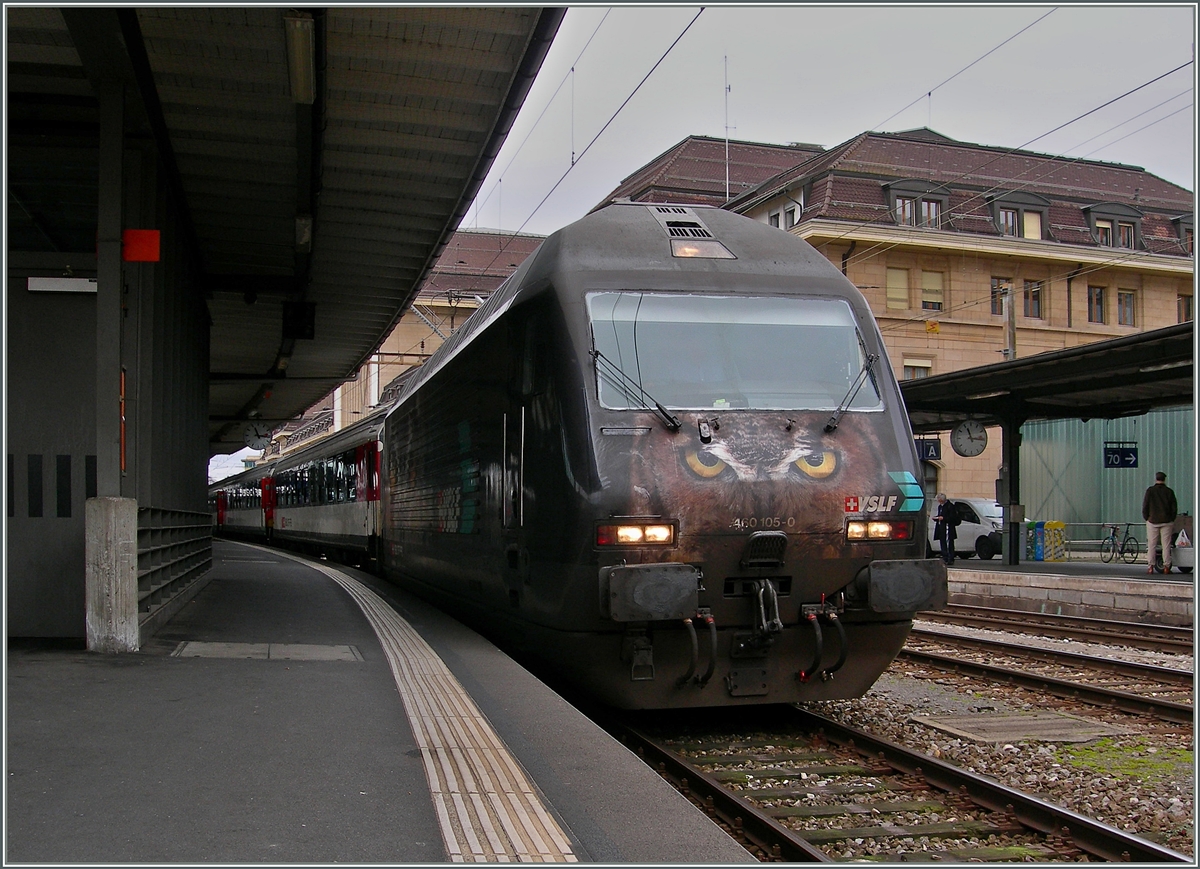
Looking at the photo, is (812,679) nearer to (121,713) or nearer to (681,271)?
(681,271)

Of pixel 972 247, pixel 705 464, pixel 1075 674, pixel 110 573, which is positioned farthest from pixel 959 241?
pixel 110 573

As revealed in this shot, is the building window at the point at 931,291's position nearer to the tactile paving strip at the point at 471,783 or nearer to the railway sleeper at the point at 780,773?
the tactile paving strip at the point at 471,783

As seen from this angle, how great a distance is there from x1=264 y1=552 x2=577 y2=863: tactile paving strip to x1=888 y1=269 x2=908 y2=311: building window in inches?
1419

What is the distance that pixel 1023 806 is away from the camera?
18.5 ft

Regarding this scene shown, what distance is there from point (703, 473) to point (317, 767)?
2.91m

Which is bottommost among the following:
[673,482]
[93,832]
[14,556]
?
[93,832]

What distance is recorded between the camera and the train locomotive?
6.90 metres

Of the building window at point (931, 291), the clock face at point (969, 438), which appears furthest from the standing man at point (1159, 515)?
the building window at point (931, 291)

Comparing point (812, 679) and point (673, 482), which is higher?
point (673, 482)

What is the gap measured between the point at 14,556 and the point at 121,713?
3261mm

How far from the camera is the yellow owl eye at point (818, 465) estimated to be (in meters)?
7.21

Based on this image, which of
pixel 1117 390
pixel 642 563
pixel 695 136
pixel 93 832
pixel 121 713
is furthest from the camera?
pixel 695 136

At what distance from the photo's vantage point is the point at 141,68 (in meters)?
8.72

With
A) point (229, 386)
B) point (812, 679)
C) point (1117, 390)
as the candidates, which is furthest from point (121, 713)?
point (229, 386)
